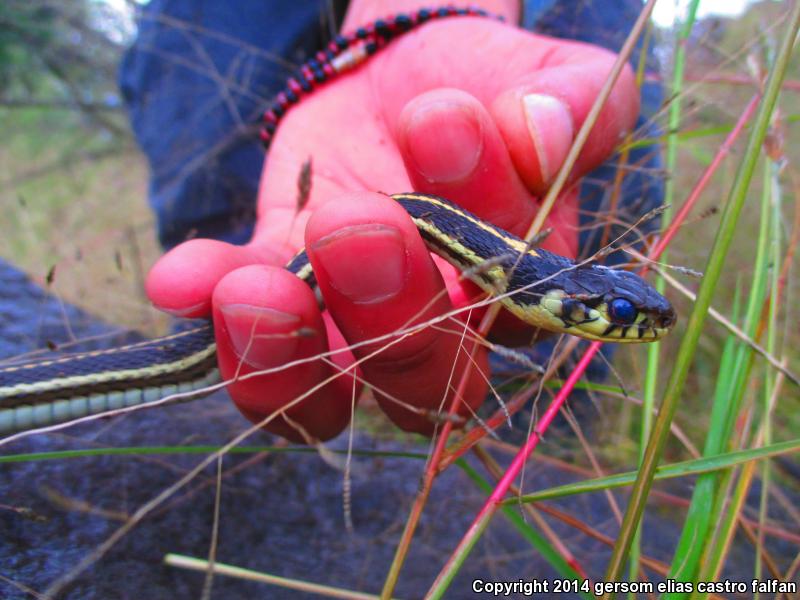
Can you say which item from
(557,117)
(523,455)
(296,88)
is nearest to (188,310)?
(523,455)

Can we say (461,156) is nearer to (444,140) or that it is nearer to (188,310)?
(444,140)

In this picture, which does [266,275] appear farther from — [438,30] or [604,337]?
[438,30]

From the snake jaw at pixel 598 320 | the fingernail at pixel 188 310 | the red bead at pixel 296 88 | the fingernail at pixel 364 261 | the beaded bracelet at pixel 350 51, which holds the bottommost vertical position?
the fingernail at pixel 188 310

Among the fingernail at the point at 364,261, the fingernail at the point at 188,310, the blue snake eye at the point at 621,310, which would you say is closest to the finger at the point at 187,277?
the fingernail at the point at 188,310

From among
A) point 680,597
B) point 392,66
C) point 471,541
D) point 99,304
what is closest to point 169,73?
point 99,304

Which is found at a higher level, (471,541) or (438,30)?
(438,30)

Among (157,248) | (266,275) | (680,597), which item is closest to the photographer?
(680,597)

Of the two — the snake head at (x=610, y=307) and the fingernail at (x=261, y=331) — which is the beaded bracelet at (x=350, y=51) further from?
the fingernail at (x=261, y=331)
